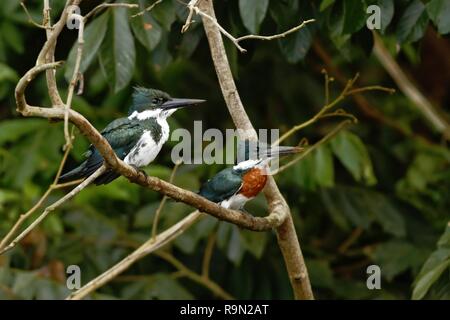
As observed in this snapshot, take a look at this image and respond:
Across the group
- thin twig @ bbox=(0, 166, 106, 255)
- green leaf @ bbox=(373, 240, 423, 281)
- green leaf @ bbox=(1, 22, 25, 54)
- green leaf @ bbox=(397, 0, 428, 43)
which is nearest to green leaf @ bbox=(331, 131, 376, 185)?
green leaf @ bbox=(373, 240, 423, 281)

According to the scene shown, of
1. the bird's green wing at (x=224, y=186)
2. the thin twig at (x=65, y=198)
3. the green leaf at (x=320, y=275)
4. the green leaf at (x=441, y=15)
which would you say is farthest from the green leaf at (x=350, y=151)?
the thin twig at (x=65, y=198)

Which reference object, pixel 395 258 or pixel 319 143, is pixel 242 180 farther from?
pixel 395 258

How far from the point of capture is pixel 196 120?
26.7 feet

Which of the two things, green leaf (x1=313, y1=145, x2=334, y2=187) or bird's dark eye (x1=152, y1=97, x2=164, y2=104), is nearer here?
bird's dark eye (x1=152, y1=97, x2=164, y2=104)

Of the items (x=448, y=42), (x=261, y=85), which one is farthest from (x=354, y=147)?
(x=448, y=42)

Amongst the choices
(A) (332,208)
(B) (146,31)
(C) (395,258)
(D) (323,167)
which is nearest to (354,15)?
(B) (146,31)

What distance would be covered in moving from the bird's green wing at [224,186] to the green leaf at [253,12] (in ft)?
2.49

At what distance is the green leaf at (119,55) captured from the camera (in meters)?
5.35

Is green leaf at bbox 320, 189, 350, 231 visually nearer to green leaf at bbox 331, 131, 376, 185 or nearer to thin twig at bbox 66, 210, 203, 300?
green leaf at bbox 331, 131, 376, 185

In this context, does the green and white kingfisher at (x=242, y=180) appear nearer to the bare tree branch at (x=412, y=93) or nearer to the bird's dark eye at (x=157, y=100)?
the bird's dark eye at (x=157, y=100)

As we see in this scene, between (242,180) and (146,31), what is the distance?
3.21 feet

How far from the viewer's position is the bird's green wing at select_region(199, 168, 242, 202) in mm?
A: 5027

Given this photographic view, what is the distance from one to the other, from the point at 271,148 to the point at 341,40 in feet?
2.48

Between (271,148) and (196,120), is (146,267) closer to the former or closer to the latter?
(196,120)
